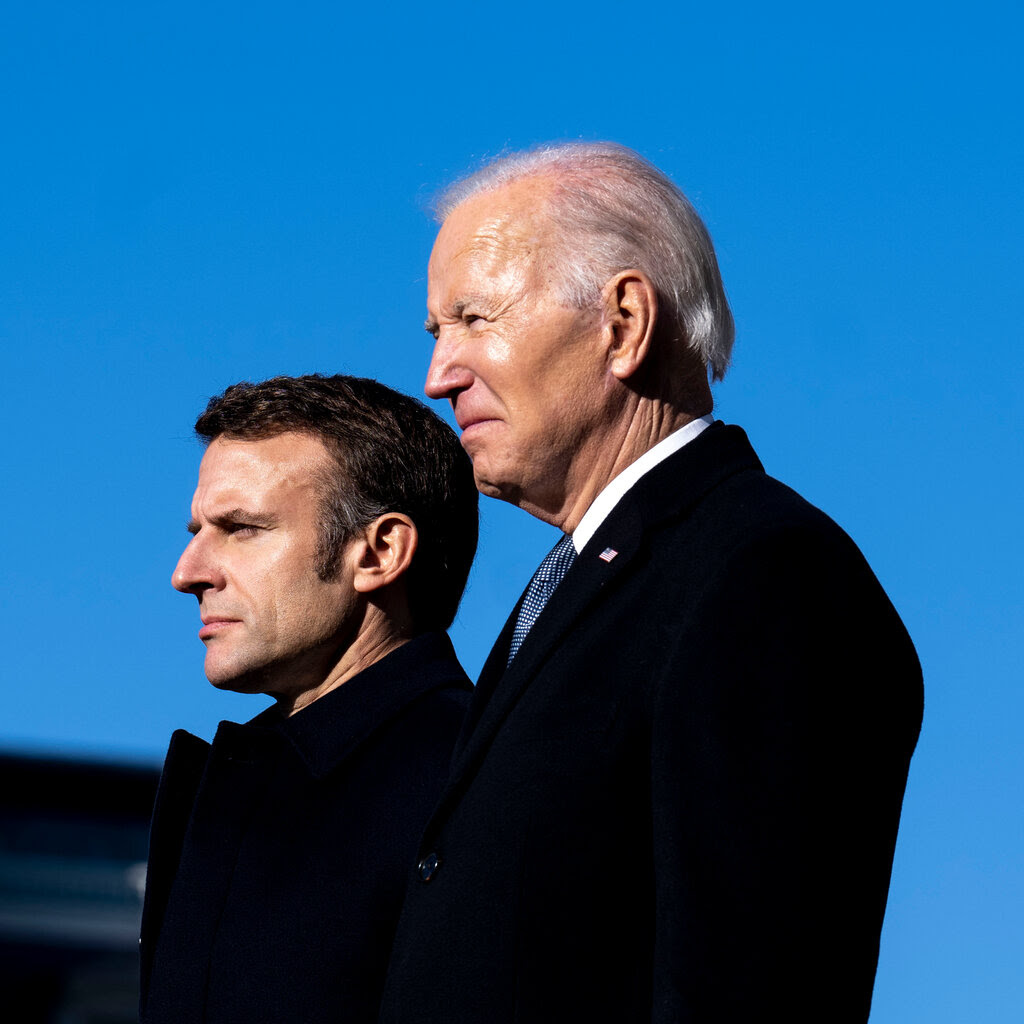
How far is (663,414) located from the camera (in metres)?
3.55

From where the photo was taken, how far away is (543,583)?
146 inches

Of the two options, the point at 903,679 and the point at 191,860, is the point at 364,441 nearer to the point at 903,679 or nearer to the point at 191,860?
the point at 191,860

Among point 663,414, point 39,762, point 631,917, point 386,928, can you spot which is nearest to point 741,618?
point 631,917

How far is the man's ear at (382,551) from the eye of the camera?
4.50 m

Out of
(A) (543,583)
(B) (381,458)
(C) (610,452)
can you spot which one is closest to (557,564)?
(A) (543,583)

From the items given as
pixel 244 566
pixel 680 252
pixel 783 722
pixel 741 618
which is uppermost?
pixel 680 252

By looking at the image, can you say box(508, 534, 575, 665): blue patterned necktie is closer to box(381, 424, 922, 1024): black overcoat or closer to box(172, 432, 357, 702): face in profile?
box(381, 424, 922, 1024): black overcoat

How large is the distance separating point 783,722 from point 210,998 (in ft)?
6.10

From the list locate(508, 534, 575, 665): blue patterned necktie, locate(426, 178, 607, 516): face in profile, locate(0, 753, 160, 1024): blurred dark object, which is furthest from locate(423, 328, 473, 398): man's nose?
locate(0, 753, 160, 1024): blurred dark object

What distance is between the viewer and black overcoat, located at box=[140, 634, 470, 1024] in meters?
3.92

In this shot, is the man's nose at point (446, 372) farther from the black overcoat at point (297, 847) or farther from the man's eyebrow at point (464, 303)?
the black overcoat at point (297, 847)

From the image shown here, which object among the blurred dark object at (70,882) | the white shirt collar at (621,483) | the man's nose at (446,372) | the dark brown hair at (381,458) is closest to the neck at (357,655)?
the dark brown hair at (381,458)

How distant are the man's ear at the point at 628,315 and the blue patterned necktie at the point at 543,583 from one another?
1.36ft

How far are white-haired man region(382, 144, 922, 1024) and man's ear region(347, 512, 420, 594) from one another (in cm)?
88
